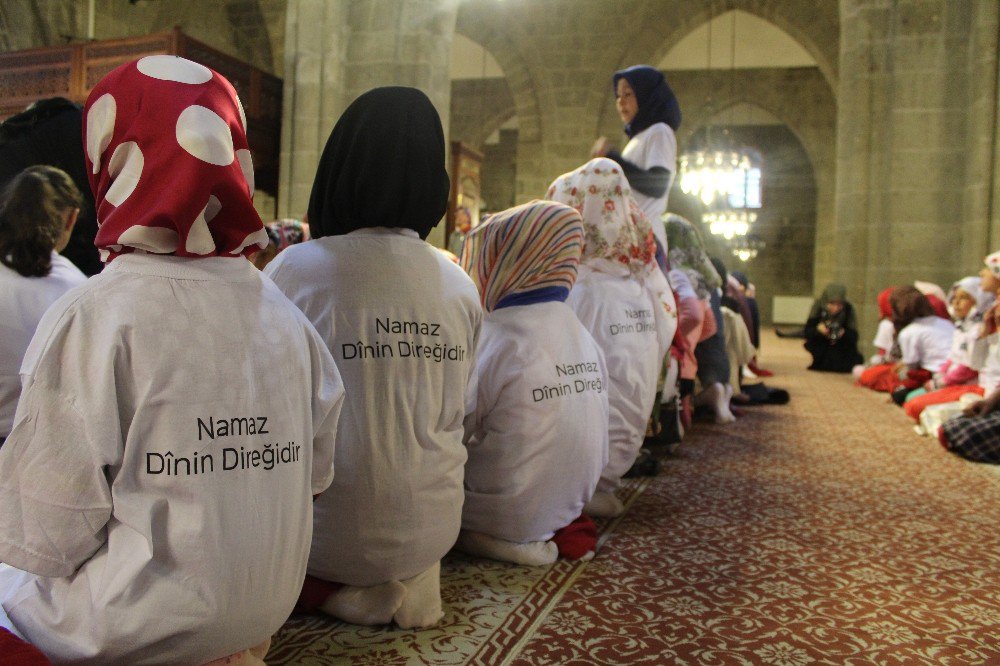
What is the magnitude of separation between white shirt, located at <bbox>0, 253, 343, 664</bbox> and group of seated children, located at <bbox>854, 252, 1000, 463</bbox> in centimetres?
412

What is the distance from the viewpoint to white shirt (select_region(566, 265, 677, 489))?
307 cm

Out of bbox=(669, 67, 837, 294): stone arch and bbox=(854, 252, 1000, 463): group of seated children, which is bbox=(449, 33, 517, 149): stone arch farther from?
bbox=(854, 252, 1000, 463): group of seated children

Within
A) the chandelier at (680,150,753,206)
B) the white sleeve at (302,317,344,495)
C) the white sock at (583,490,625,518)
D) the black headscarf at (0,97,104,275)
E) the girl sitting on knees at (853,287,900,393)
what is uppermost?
the chandelier at (680,150,753,206)

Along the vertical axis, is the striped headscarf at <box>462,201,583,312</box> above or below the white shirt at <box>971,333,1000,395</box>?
above

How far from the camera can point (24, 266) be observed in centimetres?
218

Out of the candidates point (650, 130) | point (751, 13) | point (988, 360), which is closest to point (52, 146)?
point (650, 130)

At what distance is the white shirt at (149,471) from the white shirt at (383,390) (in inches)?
18.3

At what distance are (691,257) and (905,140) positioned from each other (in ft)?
15.4

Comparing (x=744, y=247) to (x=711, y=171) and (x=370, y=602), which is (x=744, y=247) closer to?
(x=711, y=171)

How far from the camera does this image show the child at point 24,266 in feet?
7.04

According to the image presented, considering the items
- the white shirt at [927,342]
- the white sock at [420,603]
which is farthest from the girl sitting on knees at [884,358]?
the white sock at [420,603]

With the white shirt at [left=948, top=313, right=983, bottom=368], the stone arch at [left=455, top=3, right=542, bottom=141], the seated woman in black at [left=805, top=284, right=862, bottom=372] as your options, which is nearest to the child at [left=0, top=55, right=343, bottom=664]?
the white shirt at [left=948, top=313, right=983, bottom=368]

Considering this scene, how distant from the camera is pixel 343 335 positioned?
1.88 meters

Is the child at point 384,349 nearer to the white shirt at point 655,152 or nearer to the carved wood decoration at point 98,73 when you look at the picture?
the white shirt at point 655,152
